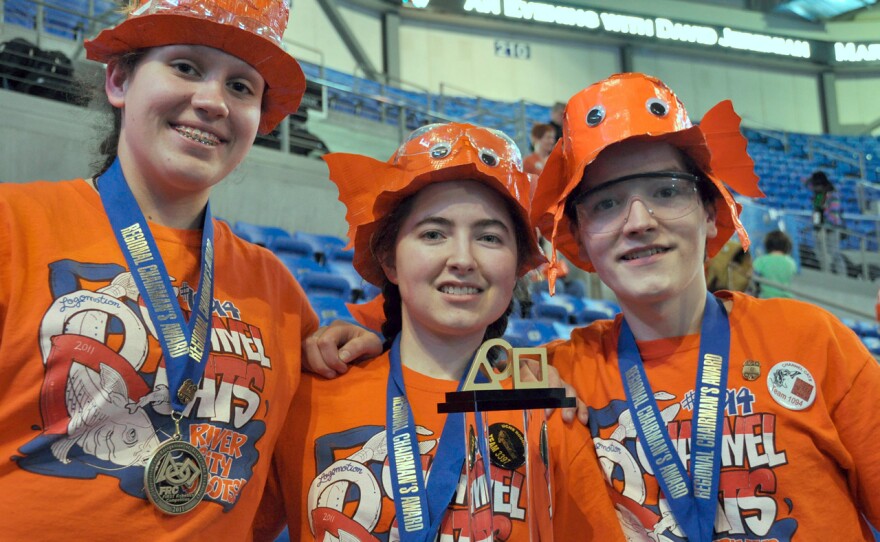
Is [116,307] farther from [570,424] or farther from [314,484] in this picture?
[570,424]

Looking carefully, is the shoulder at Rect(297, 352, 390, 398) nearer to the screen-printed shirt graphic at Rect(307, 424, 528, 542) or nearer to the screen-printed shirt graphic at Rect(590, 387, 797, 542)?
the screen-printed shirt graphic at Rect(307, 424, 528, 542)

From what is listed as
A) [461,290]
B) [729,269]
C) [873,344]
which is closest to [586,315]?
[729,269]

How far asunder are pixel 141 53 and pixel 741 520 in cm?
142

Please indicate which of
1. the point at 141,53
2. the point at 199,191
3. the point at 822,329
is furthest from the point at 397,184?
the point at 822,329

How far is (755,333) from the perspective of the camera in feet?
5.37

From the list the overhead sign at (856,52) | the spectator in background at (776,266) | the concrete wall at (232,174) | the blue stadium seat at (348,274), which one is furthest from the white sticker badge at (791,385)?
the overhead sign at (856,52)

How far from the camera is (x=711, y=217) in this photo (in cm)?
174

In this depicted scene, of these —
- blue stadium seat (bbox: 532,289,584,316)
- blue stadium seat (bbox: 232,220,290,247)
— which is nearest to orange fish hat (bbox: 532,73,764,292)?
blue stadium seat (bbox: 232,220,290,247)

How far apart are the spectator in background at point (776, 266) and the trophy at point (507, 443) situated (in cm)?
609

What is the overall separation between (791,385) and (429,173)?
0.83m

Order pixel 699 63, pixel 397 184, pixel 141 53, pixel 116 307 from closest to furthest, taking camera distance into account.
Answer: pixel 116 307 → pixel 141 53 → pixel 397 184 → pixel 699 63

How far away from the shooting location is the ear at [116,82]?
159 cm

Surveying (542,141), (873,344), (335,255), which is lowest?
(873,344)

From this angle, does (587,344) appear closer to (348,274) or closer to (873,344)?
(348,274)
